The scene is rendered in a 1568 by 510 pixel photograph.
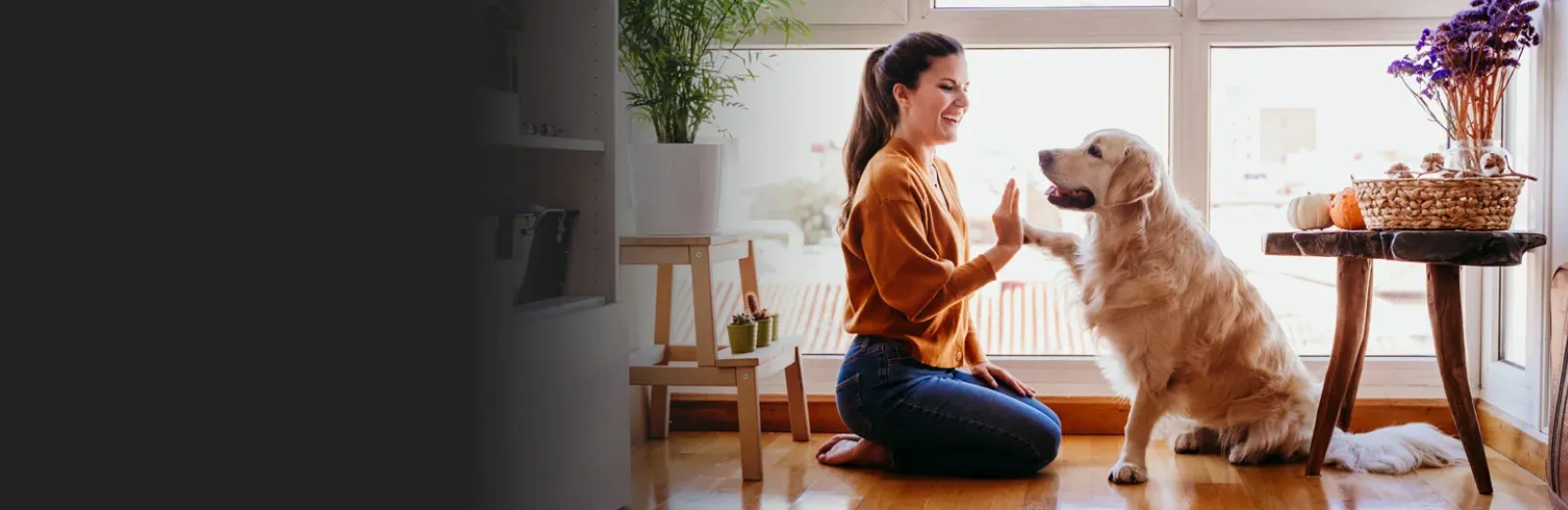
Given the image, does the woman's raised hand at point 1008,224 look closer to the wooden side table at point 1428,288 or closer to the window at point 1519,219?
the wooden side table at point 1428,288

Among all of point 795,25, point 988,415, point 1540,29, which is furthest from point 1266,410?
point 795,25

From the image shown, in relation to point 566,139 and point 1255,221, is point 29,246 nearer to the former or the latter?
point 566,139

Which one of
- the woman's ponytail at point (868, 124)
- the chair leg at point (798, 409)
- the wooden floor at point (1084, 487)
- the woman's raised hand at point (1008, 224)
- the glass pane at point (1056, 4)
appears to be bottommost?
the wooden floor at point (1084, 487)

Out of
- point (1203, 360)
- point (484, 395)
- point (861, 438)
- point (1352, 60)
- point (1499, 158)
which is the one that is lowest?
point (861, 438)

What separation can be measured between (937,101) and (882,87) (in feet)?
0.48

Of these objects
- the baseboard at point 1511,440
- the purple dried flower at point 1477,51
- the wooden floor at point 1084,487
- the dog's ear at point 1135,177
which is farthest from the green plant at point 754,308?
the baseboard at point 1511,440

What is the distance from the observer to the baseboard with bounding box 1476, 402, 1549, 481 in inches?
94.7

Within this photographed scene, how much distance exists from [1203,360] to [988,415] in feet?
1.49

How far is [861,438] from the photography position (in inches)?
100

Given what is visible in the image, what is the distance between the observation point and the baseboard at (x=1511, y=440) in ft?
7.89

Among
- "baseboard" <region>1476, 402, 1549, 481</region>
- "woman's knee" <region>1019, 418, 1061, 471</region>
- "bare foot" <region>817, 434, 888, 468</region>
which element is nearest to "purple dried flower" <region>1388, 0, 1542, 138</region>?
"baseboard" <region>1476, 402, 1549, 481</region>

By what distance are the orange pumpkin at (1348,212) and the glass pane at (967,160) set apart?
0.59 meters

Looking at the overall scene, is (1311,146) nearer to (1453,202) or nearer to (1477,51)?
(1477,51)

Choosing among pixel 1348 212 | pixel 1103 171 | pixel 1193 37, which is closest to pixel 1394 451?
pixel 1348 212
